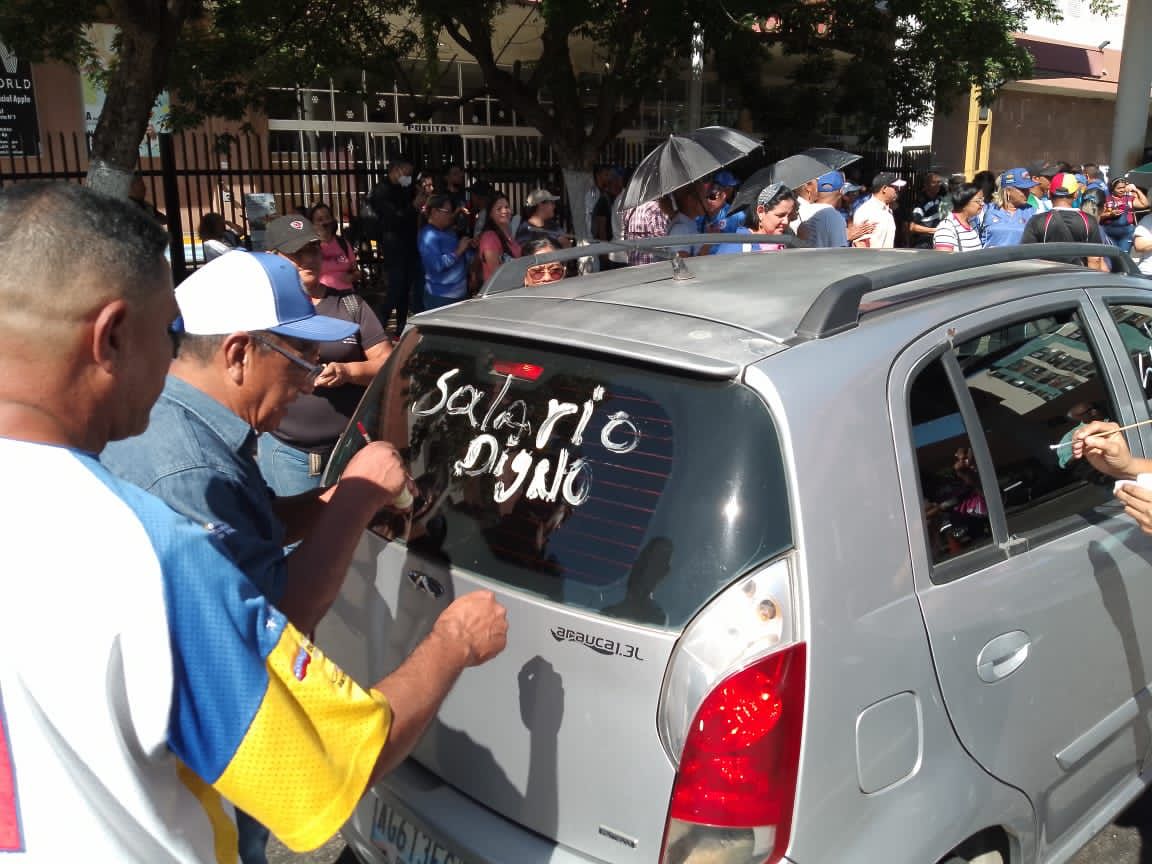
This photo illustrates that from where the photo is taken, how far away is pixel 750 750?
6.02 ft

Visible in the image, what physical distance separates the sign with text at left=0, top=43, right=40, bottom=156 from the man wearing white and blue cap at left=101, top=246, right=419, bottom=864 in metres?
13.5

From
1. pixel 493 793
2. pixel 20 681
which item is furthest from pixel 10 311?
pixel 493 793

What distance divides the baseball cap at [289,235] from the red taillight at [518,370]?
2918 millimetres

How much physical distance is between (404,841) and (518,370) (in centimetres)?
112

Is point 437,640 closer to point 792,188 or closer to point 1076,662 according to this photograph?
point 1076,662

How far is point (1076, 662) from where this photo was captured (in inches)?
92.7

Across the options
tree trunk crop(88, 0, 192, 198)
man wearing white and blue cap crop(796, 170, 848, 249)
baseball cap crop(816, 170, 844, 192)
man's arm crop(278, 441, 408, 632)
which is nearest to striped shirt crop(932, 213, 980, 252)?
baseball cap crop(816, 170, 844, 192)

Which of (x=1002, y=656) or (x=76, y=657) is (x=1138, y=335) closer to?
(x=1002, y=656)

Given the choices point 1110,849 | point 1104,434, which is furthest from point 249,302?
point 1110,849

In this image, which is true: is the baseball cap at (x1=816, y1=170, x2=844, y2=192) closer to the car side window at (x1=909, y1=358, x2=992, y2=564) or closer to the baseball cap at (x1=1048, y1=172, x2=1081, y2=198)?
the baseball cap at (x1=1048, y1=172, x2=1081, y2=198)

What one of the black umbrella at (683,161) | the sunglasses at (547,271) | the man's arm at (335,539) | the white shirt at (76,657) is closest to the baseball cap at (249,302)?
the man's arm at (335,539)

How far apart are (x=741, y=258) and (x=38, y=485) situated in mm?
2366

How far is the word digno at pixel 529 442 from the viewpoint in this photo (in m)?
2.11

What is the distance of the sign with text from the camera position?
44.5 feet
